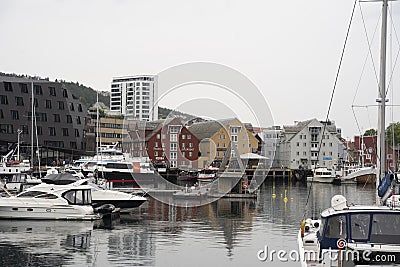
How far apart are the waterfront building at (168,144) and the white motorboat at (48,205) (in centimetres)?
5627

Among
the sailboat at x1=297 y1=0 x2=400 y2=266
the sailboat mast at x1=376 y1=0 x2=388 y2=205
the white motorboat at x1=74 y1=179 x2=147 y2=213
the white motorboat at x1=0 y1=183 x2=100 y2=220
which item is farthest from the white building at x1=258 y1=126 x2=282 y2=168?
the sailboat at x1=297 y1=0 x2=400 y2=266

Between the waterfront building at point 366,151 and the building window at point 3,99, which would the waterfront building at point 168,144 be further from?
the waterfront building at point 366,151

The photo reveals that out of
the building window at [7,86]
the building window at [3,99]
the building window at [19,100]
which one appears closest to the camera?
the building window at [3,99]

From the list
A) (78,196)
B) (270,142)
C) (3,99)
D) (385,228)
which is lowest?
(78,196)

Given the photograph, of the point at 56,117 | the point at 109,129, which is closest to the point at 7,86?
the point at 56,117

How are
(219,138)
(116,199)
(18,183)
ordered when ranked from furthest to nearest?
1. (219,138)
2. (18,183)
3. (116,199)

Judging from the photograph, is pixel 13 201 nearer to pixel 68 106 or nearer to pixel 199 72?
pixel 199 72

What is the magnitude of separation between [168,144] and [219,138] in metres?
7.90

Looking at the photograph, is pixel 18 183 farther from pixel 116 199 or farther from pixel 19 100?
pixel 19 100

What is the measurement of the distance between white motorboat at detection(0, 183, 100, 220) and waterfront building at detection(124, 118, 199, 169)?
56.3 metres

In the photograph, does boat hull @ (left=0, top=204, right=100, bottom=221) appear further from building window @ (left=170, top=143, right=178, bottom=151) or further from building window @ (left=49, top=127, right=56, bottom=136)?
building window @ (left=170, top=143, right=178, bottom=151)

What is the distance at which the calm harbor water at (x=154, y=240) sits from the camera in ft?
64.7

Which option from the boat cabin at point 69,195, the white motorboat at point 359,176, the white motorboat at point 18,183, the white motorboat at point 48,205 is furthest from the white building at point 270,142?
the white motorboat at point 48,205

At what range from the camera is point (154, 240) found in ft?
78.8
